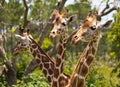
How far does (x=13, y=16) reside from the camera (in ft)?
122

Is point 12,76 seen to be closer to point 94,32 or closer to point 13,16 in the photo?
point 94,32

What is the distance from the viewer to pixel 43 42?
19125mm

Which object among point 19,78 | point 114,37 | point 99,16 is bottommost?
point 19,78

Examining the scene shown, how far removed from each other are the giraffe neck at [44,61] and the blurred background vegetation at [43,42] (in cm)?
69

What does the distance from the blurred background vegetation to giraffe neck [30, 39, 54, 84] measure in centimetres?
69

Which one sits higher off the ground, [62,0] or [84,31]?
[62,0]

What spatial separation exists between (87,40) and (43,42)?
525 inches

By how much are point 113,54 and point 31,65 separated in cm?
428

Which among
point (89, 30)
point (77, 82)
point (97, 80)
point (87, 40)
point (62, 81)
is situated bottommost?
point (97, 80)

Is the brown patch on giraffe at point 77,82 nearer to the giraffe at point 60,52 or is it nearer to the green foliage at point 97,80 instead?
the giraffe at point 60,52

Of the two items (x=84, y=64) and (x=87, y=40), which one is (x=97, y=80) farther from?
(x=87, y=40)

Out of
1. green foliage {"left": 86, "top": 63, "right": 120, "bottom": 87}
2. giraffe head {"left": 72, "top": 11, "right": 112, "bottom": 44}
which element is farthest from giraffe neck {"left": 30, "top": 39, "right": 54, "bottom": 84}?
giraffe head {"left": 72, "top": 11, "right": 112, "bottom": 44}

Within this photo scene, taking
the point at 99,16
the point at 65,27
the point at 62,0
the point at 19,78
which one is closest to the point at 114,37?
the point at 62,0

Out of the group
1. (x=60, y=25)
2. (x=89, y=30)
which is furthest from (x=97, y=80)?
(x=89, y=30)
